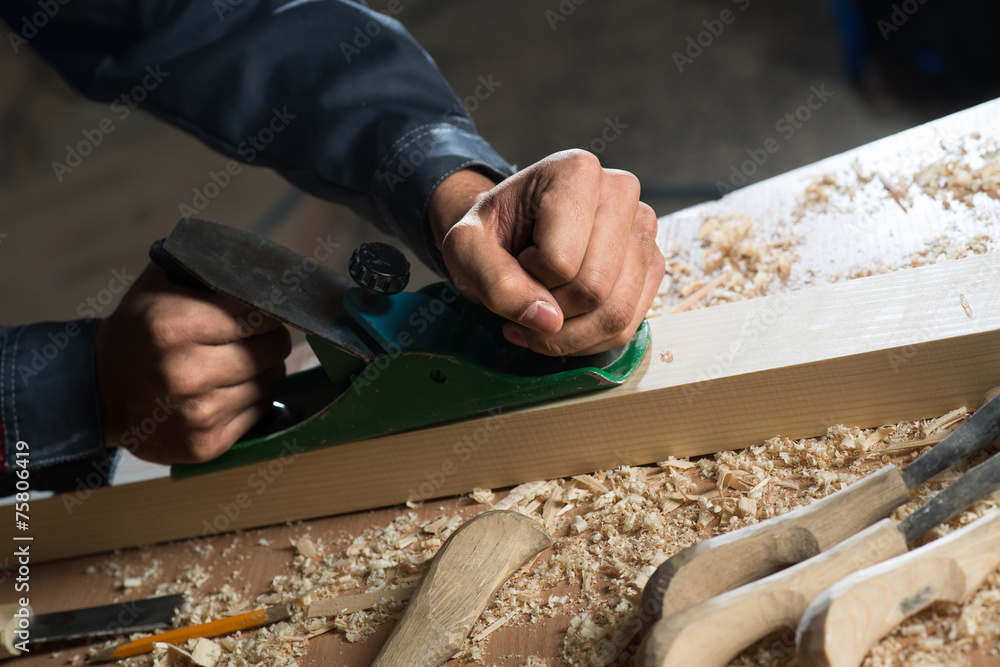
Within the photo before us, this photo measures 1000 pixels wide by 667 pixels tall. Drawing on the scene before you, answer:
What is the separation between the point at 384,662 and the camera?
40.4 inches

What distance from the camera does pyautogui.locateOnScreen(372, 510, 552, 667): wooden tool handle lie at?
1.05 meters

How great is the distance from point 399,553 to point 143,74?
145 centimetres

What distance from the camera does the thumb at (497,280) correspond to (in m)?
1.12

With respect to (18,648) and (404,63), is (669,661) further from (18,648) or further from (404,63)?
(404,63)

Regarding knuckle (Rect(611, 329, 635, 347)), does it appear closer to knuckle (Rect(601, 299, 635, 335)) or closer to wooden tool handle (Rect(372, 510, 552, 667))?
knuckle (Rect(601, 299, 635, 335))

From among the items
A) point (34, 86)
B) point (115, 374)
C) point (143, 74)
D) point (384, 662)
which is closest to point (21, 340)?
point (115, 374)

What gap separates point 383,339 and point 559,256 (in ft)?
1.10

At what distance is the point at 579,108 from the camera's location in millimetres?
4492
